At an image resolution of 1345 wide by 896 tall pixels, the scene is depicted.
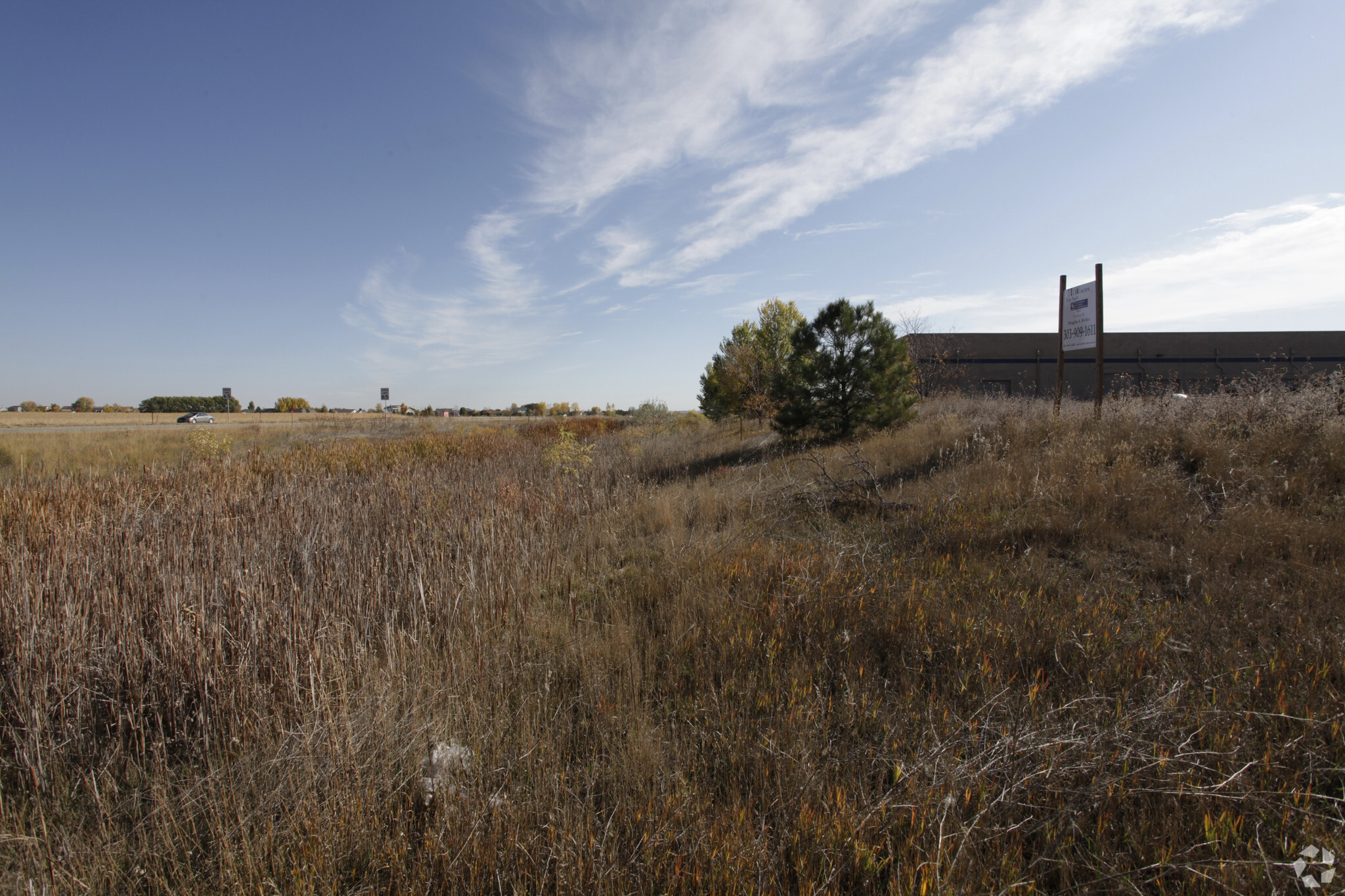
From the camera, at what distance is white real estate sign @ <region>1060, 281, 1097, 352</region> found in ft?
29.9

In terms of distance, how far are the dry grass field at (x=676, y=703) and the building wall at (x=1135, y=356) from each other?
29.3 m

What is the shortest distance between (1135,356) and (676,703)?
136 ft

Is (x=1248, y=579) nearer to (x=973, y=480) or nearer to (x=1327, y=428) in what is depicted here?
(x=973, y=480)

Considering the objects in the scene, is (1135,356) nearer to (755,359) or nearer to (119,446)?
(755,359)

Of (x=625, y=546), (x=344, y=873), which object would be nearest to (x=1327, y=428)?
(x=625, y=546)

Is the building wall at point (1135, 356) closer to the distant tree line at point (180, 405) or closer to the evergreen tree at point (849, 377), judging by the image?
the evergreen tree at point (849, 377)

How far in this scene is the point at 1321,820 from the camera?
172 cm

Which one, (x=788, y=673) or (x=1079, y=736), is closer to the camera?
(x=1079, y=736)

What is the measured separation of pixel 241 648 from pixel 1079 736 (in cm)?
411

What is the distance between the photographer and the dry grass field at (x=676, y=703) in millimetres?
1652

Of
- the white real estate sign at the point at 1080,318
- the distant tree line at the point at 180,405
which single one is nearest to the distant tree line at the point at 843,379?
the white real estate sign at the point at 1080,318

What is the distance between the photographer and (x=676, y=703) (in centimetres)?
261

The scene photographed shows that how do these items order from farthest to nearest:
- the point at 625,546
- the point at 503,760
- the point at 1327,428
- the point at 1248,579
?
the point at 1327,428
the point at 625,546
the point at 1248,579
the point at 503,760

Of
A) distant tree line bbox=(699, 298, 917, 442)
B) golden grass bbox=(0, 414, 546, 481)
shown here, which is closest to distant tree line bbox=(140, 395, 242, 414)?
golden grass bbox=(0, 414, 546, 481)
